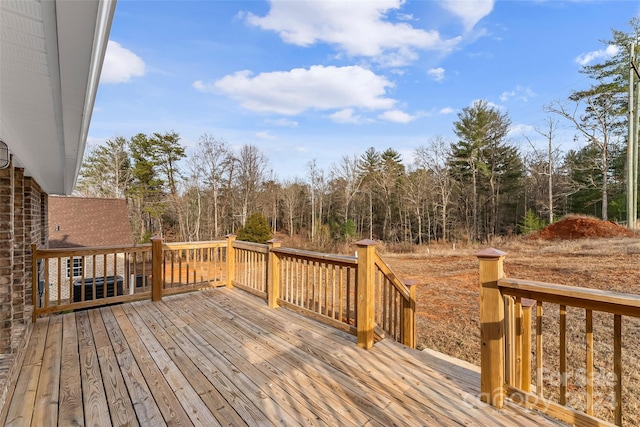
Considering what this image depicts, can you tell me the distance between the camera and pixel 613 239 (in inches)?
495

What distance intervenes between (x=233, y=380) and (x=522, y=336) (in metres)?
2.33

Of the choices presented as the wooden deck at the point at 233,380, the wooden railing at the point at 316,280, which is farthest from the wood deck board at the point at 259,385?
the wooden railing at the point at 316,280

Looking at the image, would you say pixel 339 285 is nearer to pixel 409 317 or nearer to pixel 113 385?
pixel 409 317

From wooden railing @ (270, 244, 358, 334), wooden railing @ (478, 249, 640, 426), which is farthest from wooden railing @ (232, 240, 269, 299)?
wooden railing @ (478, 249, 640, 426)

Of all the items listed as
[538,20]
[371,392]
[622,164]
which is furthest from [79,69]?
[622,164]

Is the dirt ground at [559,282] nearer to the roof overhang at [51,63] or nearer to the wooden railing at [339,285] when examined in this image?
the wooden railing at [339,285]

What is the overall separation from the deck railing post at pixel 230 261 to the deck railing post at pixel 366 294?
9.94 feet

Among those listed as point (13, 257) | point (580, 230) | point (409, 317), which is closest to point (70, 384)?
point (13, 257)

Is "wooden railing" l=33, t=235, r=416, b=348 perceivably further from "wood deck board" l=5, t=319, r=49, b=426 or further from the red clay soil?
the red clay soil

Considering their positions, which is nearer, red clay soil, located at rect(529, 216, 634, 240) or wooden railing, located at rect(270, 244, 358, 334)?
wooden railing, located at rect(270, 244, 358, 334)

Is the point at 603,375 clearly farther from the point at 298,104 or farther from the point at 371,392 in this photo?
the point at 298,104

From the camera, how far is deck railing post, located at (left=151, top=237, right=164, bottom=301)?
14.7ft

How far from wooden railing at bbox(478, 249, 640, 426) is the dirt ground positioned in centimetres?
209

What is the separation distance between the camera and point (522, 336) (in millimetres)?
2264
